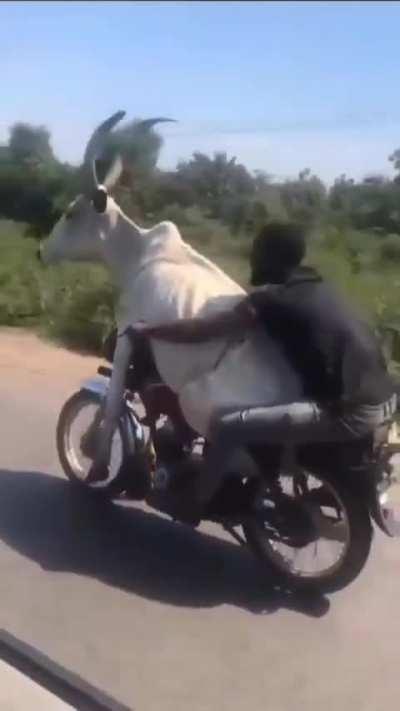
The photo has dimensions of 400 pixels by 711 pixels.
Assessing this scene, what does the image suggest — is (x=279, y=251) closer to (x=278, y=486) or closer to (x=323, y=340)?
(x=323, y=340)

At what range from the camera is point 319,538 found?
5.16 m

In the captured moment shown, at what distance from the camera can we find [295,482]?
5.21 metres

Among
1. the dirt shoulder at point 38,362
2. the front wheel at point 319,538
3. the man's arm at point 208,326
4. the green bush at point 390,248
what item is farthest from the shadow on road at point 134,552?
the dirt shoulder at point 38,362

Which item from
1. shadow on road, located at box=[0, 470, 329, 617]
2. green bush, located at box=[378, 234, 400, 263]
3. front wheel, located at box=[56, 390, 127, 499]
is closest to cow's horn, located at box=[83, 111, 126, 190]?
front wheel, located at box=[56, 390, 127, 499]

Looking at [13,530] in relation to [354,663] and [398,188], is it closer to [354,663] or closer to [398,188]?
[354,663]

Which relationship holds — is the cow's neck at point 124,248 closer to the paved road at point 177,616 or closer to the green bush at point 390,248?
the paved road at point 177,616

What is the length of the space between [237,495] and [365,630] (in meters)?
0.84

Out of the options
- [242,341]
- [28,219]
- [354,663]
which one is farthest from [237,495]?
[28,219]

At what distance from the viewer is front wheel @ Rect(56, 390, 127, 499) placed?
20.1 ft

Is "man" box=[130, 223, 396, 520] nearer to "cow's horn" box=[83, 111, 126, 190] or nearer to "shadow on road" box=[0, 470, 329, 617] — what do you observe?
"shadow on road" box=[0, 470, 329, 617]

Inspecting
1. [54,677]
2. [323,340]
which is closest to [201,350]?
[323,340]

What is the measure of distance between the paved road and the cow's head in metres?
1.30

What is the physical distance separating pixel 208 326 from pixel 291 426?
610 mm

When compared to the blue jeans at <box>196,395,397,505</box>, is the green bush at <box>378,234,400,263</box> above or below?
above
